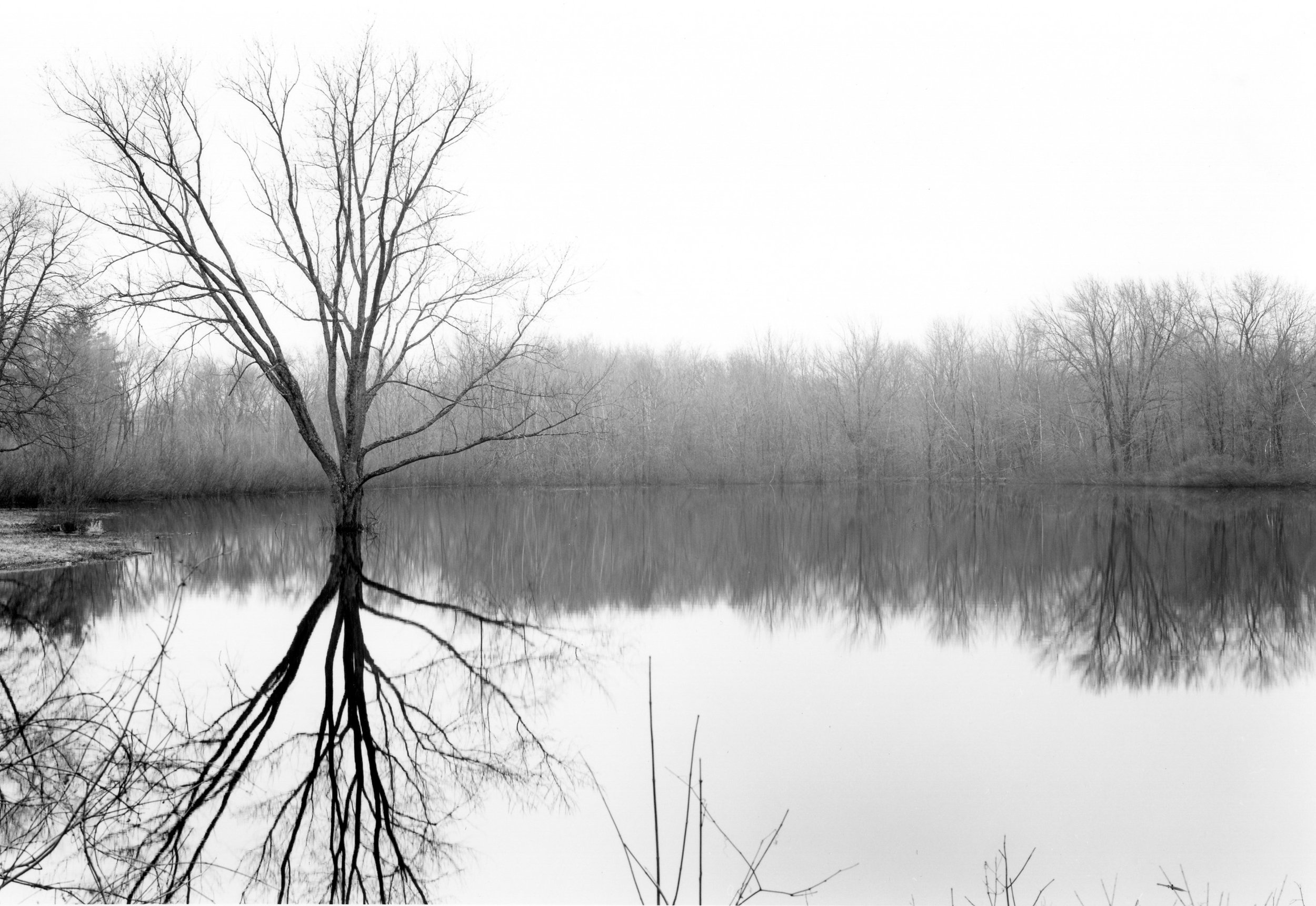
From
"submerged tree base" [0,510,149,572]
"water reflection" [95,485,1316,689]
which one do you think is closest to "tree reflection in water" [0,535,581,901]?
"water reflection" [95,485,1316,689]

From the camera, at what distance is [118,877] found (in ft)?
10.7

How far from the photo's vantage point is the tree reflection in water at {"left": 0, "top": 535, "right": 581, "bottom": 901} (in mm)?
3363

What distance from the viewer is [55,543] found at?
13.4m

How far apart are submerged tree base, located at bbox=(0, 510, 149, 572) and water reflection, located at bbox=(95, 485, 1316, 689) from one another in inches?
30.0

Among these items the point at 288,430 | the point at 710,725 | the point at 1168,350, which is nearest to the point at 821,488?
the point at 1168,350

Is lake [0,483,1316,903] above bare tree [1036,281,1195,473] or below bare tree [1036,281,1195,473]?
below

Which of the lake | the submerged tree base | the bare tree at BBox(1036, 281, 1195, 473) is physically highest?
the bare tree at BBox(1036, 281, 1195, 473)

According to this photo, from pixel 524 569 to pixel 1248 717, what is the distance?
28.3 ft

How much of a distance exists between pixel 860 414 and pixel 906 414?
3487 millimetres

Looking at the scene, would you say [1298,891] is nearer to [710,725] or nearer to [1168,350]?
[710,725]

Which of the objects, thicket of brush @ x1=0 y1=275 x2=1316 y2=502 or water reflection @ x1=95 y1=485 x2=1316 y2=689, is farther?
thicket of brush @ x1=0 y1=275 x2=1316 y2=502

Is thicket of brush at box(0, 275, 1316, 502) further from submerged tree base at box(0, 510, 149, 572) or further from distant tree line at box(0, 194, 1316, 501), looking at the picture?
submerged tree base at box(0, 510, 149, 572)

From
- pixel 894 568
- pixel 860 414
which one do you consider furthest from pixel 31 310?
pixel 860 414

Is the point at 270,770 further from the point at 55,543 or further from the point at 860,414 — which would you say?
the point at 860,414
